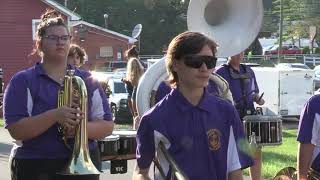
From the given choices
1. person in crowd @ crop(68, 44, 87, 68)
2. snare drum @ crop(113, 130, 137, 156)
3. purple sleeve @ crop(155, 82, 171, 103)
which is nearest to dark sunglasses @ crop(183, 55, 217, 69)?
purple sleeve @ crop(155, 82, 171, 103)

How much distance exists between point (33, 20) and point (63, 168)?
2901 cm

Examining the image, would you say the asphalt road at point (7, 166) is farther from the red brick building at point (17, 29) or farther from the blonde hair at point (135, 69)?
the red brick building at point (17, 29)

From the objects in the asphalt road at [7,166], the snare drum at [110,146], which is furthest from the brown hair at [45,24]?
the asphalt road at [7,166]

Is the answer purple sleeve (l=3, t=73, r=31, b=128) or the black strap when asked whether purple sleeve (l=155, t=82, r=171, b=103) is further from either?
the black strap

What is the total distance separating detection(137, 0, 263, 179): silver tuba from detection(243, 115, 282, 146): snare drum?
874 mm

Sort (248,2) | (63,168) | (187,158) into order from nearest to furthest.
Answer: (187,158) < (63,168) < (248,2)

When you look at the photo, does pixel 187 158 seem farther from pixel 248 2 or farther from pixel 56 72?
pixel 248 2

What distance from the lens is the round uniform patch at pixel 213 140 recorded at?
3100 mm

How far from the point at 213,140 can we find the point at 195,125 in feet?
0.34

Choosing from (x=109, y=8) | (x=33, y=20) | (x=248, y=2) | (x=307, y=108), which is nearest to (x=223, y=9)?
(x=248, y=2)

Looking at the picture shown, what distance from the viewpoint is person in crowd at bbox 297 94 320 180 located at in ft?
13.8

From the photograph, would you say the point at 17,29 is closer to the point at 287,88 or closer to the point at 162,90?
the point at 287,88

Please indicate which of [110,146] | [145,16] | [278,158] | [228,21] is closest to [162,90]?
[110,146]

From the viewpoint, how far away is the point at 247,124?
739 cm
